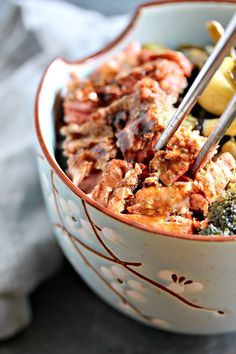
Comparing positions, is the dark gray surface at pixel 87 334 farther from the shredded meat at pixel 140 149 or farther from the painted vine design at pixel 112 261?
the shredded meat at pixel 140 149

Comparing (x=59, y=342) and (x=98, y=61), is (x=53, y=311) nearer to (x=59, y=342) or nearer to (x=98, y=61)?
(x=59, y=342)

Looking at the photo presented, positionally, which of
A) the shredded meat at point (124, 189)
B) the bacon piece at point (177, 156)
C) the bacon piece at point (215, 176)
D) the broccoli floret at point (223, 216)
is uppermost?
the bacon piece at point (177, 156)

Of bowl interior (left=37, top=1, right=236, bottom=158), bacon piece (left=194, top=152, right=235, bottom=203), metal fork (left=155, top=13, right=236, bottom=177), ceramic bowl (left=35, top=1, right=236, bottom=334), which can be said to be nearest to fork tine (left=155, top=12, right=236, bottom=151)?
metal fork (left=155, top=13, right=236, bottom=177)

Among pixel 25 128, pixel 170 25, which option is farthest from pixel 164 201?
pixel 25 128

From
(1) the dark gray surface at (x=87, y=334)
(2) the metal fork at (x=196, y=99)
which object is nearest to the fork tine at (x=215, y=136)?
(2) the metal fork at (x=196, y=99)

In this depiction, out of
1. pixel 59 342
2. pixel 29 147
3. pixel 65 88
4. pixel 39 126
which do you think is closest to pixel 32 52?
pixel 29 147

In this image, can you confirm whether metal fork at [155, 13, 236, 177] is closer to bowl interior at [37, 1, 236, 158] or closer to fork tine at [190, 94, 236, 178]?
fork tine at [190, 94, 236, 178]
